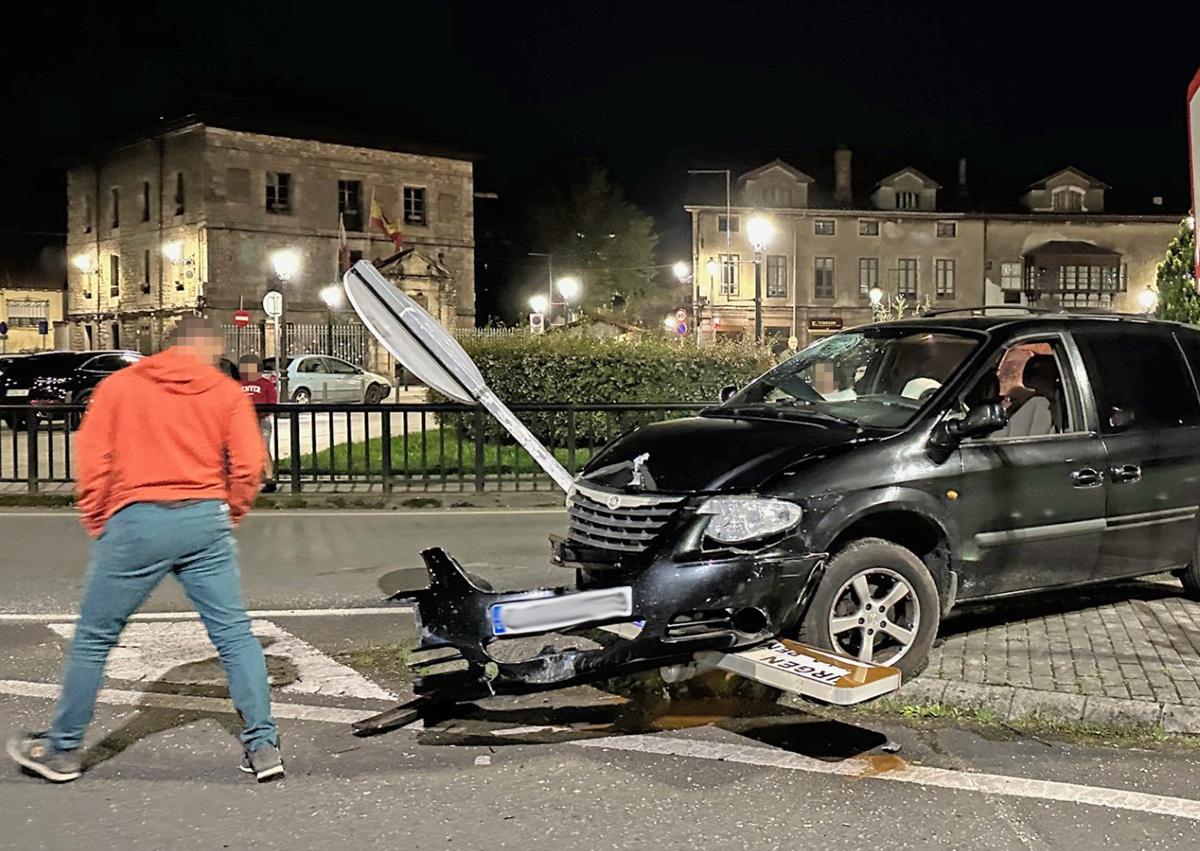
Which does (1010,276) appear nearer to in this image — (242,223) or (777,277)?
(777,277)

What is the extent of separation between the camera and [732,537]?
17.2 feet

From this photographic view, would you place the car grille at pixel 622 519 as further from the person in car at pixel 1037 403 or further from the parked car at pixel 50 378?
the parked car at pixel 50 378

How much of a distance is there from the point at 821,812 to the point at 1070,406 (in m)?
3.20

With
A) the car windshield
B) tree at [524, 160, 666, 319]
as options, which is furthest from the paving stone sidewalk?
tree at [524, 160, 666, 319]

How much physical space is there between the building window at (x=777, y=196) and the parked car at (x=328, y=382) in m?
34.5

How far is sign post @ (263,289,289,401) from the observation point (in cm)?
2910

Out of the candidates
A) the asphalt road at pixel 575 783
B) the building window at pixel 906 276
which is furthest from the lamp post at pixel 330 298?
the asphalt road at pixel 575 783

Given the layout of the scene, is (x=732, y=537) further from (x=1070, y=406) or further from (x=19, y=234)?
(x=19, y=234)

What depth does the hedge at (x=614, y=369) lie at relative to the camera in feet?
53.3

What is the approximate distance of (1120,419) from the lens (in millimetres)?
6668

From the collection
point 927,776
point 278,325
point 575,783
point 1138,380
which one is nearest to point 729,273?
point 278,325

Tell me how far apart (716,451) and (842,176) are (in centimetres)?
6335

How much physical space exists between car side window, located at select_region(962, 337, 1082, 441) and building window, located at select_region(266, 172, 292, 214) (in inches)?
1848

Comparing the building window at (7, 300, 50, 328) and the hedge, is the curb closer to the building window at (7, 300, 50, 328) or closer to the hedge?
the hedge
